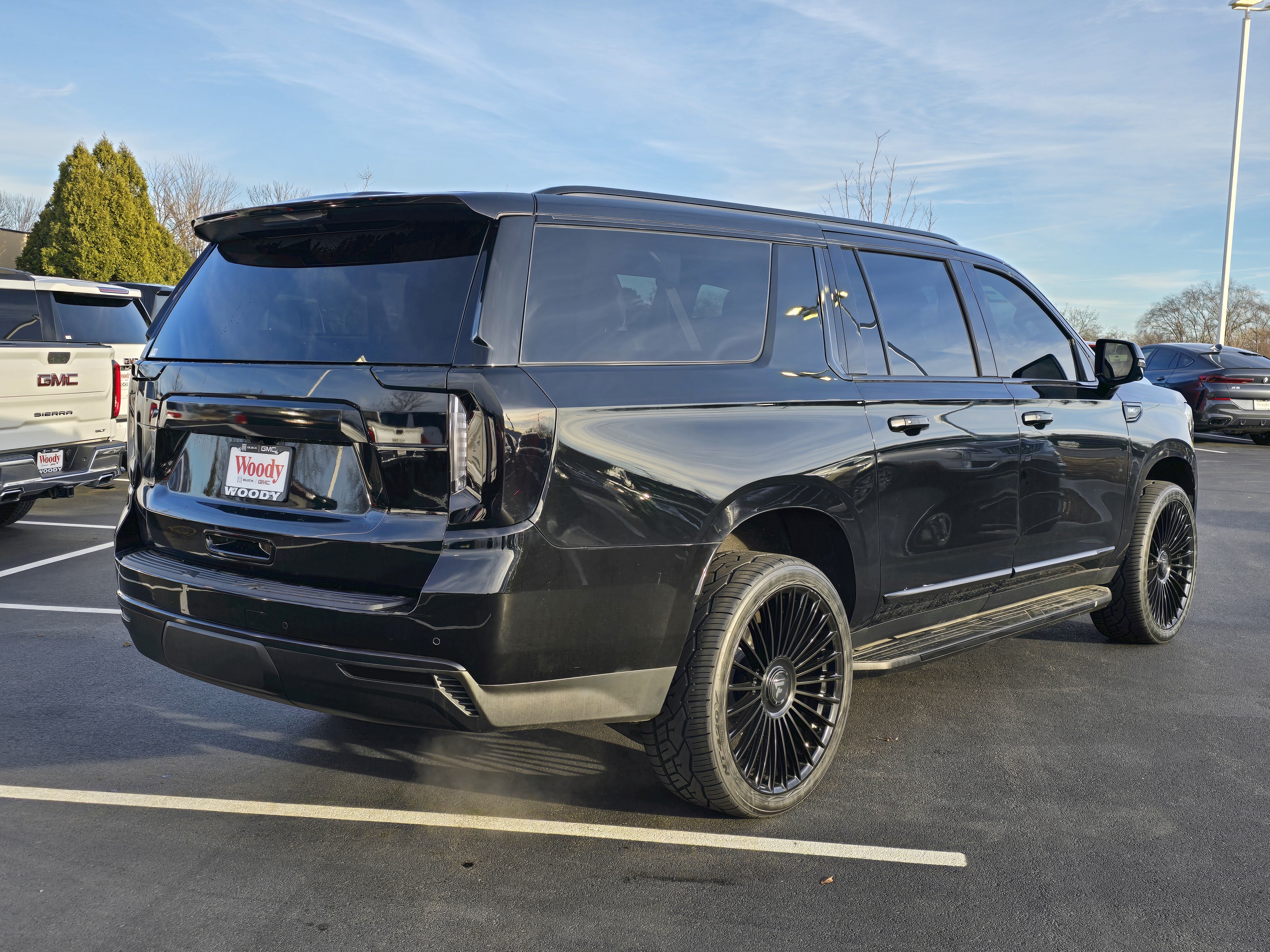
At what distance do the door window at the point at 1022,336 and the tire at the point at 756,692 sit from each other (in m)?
1.57

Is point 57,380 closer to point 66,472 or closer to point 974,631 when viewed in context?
point 66,472

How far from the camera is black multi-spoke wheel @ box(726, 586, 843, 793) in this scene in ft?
11.1

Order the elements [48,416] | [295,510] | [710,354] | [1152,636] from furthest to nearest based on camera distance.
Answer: [48,416]
[1152,636]
[710,354]
[295,510]

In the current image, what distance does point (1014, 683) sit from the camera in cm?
493

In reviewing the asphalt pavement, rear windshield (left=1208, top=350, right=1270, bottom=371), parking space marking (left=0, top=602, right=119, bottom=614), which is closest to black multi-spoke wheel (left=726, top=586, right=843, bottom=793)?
the asphalt pavement

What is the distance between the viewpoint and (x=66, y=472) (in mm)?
7867

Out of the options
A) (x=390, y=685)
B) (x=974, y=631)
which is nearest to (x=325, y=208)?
(x=390, y=685)

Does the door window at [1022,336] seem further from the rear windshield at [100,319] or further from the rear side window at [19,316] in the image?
the rear windshield at [100,319]

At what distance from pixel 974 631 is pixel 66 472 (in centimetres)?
665

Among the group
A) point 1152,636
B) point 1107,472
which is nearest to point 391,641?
point 1107,472

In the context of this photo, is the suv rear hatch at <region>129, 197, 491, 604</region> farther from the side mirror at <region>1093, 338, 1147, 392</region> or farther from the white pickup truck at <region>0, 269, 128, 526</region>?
the white pickup truck at <region>0, 269, 128, 526</region>

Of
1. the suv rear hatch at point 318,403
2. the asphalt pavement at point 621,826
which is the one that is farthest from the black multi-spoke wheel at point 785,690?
the suv rear hatch at point 318,403

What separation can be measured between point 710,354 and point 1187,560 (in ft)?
12.6

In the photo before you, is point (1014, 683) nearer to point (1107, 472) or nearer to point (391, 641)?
point (1107, 472)
